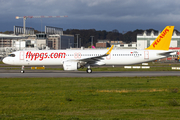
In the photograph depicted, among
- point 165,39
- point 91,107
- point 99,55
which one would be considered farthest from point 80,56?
point 91,107

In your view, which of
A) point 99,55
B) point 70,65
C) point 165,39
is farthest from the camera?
point 165,39

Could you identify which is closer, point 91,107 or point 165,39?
point 91,107

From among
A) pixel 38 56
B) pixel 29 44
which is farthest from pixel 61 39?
pixel 38 56

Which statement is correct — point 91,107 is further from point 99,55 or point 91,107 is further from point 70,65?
point 99,55

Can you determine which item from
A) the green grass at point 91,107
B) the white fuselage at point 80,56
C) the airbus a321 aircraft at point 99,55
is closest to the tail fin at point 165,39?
the airbus a321 aircraft at point 99,55

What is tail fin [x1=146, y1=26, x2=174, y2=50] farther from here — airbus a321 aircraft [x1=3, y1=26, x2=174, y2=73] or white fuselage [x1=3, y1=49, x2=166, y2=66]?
white fuselage [x1=3, y1=49, x2=166, y2=66]

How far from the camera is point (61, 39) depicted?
542ft

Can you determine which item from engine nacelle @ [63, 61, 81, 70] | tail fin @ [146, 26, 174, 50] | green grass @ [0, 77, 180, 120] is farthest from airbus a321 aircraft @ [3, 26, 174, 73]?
green grass @ [0, 77, 180, 120]

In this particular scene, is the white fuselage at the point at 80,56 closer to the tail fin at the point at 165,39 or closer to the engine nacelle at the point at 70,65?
the tail fin at the point at 165,39

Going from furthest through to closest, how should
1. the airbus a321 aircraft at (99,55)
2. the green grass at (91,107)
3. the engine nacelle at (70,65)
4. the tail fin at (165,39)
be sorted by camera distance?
1. the tail fin at (165,39)
2. the airbus a321 aircraft at (99,55)
3. the engine nacelle at (70,65)
4. the green grass at (91,107)

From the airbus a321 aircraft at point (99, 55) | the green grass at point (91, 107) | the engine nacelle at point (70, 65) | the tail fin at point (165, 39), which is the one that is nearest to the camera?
the green grass at point (91, 107)

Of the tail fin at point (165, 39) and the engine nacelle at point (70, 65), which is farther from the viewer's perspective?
the tail fin at point (165, 39)

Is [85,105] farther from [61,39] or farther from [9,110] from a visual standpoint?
[61,39]

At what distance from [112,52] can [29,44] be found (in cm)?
9273
